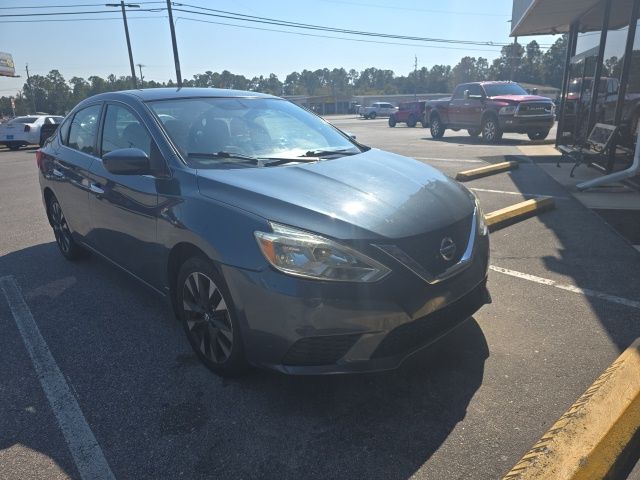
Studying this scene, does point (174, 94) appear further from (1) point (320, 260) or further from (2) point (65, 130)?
(1) point (320, 260)

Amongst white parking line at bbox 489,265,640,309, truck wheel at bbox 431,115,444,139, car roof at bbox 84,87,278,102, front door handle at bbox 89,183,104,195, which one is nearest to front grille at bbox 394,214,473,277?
white parking line at bbox 489,265,640,309

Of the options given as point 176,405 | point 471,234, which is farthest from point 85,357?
point 471,234

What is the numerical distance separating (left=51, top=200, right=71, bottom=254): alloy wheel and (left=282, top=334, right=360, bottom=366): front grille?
3.50 m

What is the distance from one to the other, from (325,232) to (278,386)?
3.39 feet

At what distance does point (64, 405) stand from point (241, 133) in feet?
6.84

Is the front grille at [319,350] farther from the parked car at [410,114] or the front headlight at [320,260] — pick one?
the parked car at [410,114]

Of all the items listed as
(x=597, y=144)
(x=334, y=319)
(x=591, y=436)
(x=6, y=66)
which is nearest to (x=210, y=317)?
(x=334, y=319)

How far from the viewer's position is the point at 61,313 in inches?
152

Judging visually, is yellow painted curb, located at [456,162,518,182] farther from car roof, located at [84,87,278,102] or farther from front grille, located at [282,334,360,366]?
front grille, located at [282,334,360,366]

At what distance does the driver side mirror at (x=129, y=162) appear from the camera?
9.89 ft

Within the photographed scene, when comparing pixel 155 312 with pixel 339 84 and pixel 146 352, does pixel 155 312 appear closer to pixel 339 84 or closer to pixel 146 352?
pixel 146 352

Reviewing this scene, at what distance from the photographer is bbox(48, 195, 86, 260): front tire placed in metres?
4.89

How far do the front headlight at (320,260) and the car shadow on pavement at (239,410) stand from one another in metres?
0.79

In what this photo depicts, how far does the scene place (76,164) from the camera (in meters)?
4.22
